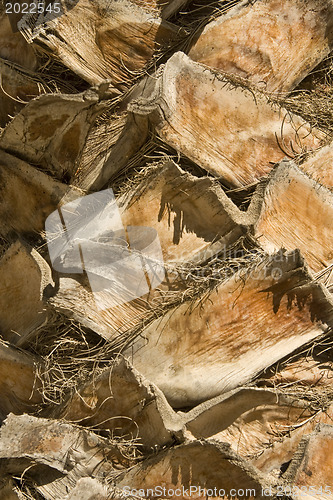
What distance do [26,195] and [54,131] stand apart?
233mm

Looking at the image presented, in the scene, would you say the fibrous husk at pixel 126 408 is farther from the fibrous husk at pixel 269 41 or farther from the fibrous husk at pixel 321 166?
the fibrous husk at pixel 269 41

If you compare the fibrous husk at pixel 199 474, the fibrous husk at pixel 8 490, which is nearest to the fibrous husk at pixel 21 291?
the fibrous husk at pixel 8 490

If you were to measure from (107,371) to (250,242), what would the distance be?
1.71ft

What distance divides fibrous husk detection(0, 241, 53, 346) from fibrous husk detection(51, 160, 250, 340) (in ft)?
0.52

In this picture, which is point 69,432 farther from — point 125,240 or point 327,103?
point 327,103

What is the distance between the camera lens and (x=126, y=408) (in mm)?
→ 1644

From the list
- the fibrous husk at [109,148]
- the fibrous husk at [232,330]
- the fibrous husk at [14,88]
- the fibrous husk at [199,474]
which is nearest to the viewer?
the fibrous husk at [199,474]

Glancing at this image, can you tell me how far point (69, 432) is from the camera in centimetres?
167

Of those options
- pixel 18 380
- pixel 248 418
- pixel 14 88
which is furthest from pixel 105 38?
pixel 248 418

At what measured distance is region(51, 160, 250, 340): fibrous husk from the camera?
166 cm

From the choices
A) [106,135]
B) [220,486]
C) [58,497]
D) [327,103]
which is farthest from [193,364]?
[327,103]

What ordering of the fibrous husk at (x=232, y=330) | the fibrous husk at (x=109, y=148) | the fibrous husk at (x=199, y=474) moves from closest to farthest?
the fibrous husk at (x=199, y=474) < the fibrous husk at (x=232, y=330) < the fibrous husk at (x=109, y=148)

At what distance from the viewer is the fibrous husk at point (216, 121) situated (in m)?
1.70

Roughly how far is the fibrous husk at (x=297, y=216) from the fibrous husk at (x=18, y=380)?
0.76 metres
